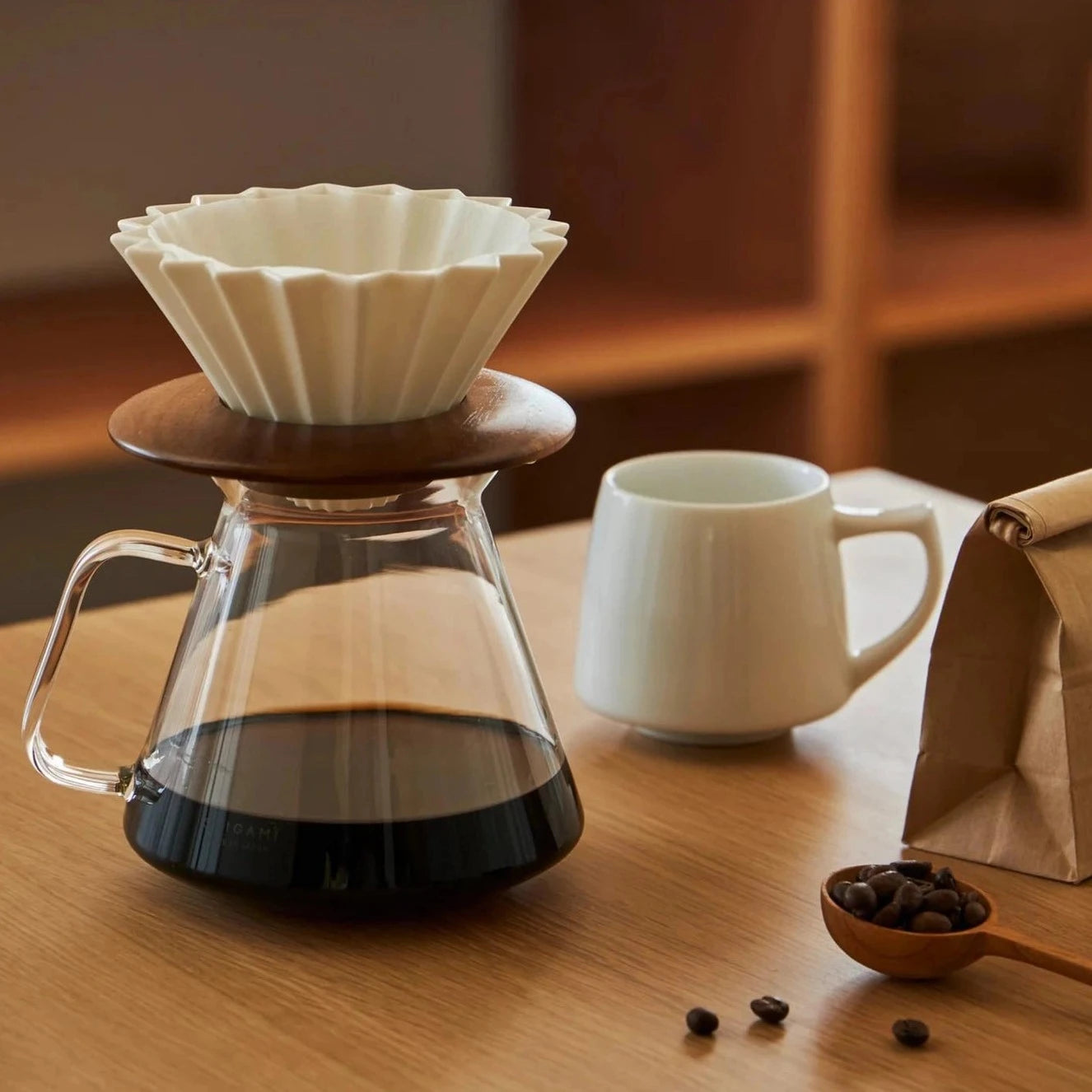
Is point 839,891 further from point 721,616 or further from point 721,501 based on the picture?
point 721,501

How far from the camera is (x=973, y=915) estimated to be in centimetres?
59

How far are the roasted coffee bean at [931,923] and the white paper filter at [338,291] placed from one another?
0.78 feet

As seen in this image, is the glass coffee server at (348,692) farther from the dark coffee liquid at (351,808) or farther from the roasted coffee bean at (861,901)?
the roasted coffee bean at (861,901)

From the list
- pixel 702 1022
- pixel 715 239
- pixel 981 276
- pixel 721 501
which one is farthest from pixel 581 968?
pixel 981 276

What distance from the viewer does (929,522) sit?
79cm

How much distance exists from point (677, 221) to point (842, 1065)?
163 centimetres

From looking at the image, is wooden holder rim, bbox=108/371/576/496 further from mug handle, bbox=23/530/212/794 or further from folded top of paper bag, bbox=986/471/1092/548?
folded top of paper bag, bbox=986/471/1092/548

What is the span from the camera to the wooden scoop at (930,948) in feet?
1.89

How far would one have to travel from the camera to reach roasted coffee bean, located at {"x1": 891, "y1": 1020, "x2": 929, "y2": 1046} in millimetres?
548

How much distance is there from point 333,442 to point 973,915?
27cm

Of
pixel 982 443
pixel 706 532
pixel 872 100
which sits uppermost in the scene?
pixel 872 100

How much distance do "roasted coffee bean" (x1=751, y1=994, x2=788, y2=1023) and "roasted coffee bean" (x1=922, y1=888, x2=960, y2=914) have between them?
0.22 feet

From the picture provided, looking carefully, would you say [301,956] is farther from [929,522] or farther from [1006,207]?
[1006,207]

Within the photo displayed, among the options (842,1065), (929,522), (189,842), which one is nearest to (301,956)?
A: (189,842)
